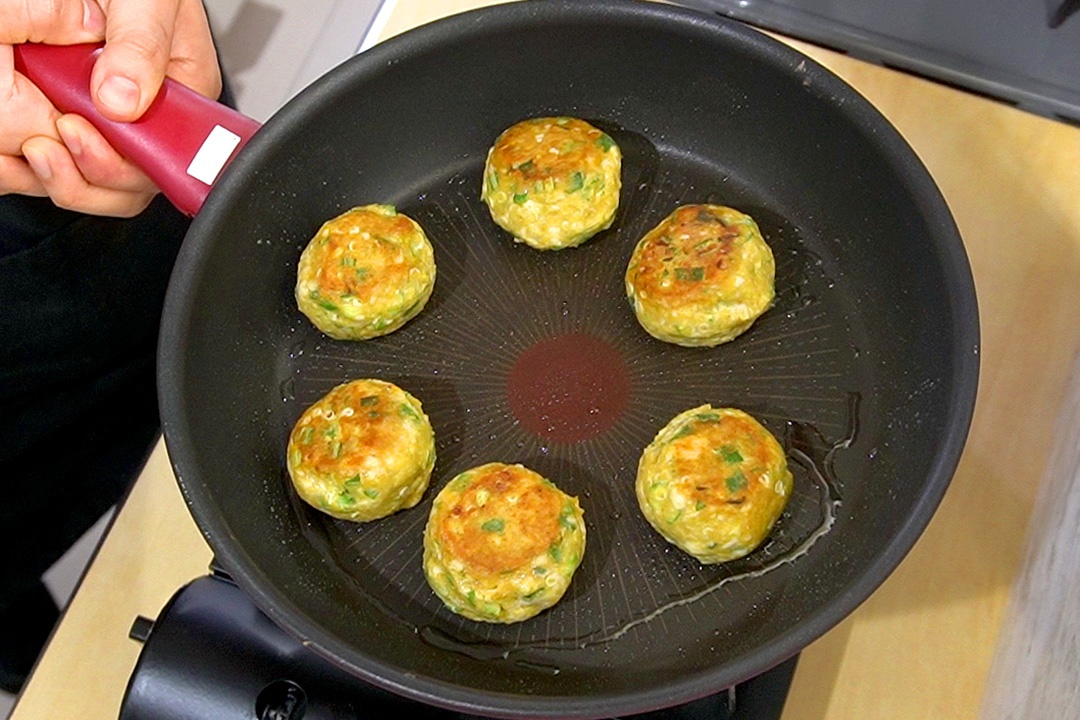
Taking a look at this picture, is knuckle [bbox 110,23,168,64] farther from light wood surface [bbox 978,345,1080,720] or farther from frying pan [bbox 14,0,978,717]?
light wood surface [bbox 978,345,1080,720]

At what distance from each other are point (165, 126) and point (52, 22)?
13 cm

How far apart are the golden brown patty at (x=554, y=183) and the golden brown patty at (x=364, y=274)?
9cm

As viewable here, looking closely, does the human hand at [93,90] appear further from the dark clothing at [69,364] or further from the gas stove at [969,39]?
the gas stove at [969,39]

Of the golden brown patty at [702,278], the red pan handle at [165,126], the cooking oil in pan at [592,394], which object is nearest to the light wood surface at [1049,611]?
the cooking oil in pan at [592,394]

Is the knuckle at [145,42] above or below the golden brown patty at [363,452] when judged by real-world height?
above

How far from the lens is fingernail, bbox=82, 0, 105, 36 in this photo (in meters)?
0.90

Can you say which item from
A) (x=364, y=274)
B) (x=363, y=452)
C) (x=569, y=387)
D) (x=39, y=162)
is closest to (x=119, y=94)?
(x=39, y=162)

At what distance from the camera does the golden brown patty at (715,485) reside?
2.74 feet

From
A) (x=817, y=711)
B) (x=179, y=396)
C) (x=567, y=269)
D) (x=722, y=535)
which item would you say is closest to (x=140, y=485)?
(x=179, y=396)

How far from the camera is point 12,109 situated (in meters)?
0.89

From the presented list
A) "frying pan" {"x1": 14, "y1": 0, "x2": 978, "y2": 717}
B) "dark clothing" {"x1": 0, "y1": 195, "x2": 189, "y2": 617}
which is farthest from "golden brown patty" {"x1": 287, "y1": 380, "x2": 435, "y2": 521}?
"dark clothing" {"x1": 0, "y1": 195, "x2": 189, "y2": 617}

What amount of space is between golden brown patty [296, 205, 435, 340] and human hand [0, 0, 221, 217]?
0.19 m

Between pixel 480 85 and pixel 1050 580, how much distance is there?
662mm

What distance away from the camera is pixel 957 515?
96cm
